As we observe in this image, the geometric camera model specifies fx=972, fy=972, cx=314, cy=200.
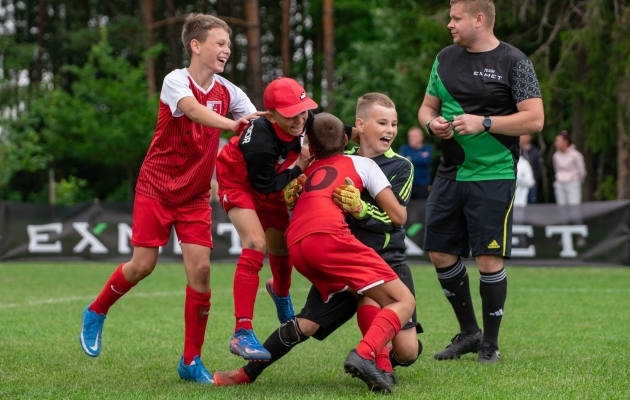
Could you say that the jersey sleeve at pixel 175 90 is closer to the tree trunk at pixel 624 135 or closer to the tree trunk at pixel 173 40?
the tree trunk at pixel 624 135

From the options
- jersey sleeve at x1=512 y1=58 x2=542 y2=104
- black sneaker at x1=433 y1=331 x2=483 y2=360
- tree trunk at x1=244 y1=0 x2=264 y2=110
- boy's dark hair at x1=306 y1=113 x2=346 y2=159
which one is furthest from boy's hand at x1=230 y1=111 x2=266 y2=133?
tree trunk at x1=244 y1=0 x2=264 y2=110

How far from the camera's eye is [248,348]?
5211 millimetres

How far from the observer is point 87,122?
102 feet

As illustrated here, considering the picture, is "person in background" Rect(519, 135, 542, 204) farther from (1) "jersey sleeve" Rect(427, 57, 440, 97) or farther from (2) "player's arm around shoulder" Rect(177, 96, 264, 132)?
(2) "player's arm around shoulder" Rect(177, 96, 264, 132)

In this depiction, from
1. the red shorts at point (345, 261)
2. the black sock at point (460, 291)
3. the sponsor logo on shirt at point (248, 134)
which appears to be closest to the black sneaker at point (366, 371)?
the red shorts at point (345, 261)

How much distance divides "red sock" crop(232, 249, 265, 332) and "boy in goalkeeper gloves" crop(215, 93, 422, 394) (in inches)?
8.4

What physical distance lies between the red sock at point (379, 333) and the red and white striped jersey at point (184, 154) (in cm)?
150

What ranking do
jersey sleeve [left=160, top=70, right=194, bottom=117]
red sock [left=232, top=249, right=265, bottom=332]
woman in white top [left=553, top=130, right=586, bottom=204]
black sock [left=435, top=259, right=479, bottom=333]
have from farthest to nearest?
1. woman in white top [left=553, top=130, right=586, bottom=204]
2. black sock [left=435, top=259, right=479, bottom=333]
3. jersey sleeve [left=160, top=70, right=194, bottom=117]
4. red sock [left=232, top=249, right=265, bottom=332]

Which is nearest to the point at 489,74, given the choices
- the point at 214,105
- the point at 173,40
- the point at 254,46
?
the point at 214,105

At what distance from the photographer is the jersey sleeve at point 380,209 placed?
5.36 meters

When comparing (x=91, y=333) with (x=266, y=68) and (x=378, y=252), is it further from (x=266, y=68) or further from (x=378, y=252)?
(x=266, y=68)

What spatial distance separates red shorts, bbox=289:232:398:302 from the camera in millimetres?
5113

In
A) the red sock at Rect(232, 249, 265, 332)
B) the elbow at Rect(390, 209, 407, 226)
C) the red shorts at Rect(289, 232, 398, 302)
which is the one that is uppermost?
the elbow at Rect(390, 209, 407, 226)

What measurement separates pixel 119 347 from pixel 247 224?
6.55ft
